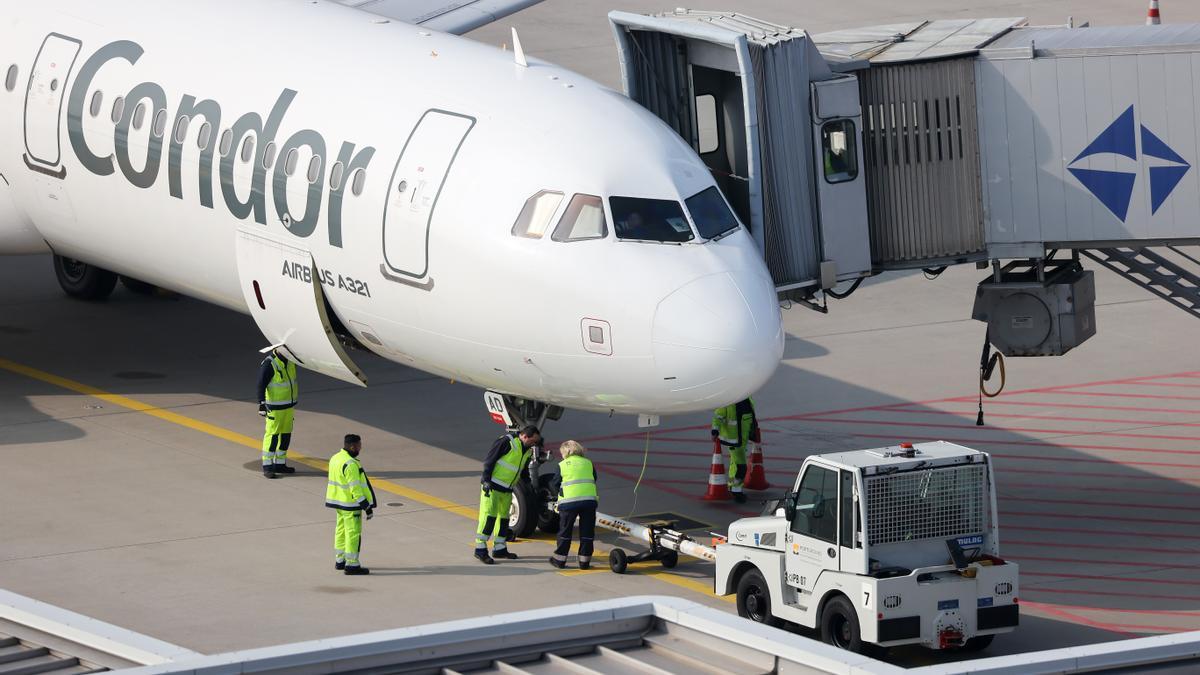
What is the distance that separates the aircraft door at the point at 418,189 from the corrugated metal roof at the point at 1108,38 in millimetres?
6393

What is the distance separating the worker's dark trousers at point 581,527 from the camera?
22188 millimetres

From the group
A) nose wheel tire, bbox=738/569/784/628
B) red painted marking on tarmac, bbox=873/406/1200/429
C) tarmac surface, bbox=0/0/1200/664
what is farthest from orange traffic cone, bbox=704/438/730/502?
red painted marking on tarmac, bbox=873/406/1200/429

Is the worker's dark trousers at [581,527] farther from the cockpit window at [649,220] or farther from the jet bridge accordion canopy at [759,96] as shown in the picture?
the jet bridge accordion canopy at [759,96]

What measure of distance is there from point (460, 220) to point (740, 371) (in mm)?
3524

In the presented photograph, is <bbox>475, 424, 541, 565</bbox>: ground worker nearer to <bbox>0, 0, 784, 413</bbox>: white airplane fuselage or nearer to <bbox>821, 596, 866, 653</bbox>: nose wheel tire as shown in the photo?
<bbox>0, 0, 784, 413</bbox>: white airplane fuselage

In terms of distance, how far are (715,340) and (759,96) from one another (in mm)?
3774

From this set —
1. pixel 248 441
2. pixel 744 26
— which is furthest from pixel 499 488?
pixel 744 26

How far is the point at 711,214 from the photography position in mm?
21547

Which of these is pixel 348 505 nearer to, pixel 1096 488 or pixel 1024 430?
pixel 1096 488

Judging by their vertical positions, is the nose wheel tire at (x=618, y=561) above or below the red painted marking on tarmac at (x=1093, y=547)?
above

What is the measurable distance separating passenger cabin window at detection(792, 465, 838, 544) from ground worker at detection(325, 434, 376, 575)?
4698mm

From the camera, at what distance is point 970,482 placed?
20.1 m

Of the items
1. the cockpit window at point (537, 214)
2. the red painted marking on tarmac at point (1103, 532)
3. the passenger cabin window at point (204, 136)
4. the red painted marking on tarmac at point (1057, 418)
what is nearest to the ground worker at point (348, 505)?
the cockpit window at point (537, 214)

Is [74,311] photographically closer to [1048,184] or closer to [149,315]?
[149,315]
